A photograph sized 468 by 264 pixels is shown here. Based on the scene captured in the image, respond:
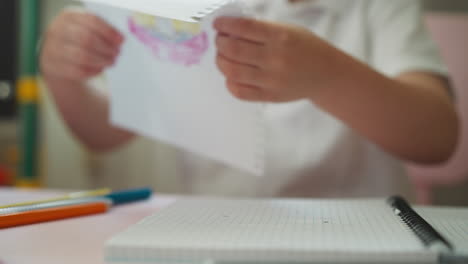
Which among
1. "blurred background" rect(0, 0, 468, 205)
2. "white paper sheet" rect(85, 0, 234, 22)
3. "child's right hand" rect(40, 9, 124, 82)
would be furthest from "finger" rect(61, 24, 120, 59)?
"blurred background" rect(0, 0, 468, 205)

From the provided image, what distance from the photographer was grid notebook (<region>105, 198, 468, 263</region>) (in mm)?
199

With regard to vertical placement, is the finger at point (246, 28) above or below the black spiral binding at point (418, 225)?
above

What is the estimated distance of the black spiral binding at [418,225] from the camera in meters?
0.21

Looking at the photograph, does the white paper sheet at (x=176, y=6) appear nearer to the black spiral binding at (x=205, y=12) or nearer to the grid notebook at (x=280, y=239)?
the black spiral binding at (x=205, y=12)

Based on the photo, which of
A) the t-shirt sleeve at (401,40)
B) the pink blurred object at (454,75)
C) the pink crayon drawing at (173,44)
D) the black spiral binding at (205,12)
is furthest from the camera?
the pink blurred object at (454,75)

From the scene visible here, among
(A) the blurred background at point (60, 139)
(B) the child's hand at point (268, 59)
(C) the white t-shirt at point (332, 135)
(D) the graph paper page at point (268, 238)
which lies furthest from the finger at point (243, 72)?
(A) the blurred background at point (60, 139)

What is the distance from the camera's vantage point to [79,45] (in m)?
0.49

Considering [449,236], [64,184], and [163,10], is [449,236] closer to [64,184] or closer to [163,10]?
[163,10]

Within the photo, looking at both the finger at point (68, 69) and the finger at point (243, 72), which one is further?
the finger at point (68, 69)

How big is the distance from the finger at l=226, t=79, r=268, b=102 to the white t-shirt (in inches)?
9.5

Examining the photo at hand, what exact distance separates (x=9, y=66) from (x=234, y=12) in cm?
92

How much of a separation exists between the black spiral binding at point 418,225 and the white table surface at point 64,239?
0.17 m

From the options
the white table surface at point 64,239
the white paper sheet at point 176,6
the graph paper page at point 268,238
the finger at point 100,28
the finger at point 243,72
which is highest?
the finger at point 100,28

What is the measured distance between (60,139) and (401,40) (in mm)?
882
